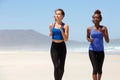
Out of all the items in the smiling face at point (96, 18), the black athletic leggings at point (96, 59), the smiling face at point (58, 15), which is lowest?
the black athletic leggings at point (96, 59)

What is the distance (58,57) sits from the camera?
877 centimetres

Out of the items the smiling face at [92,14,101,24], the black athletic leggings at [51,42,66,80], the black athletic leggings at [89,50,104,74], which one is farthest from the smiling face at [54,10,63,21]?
the black athletic leggings at [89,50,104,74]

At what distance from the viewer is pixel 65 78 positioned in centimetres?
1179

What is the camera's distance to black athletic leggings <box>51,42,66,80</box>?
8.73m

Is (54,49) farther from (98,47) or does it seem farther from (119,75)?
(119,75)

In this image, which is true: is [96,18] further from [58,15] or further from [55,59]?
[55,59]

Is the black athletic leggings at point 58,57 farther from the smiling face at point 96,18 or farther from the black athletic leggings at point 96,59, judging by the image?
the smiling face at point 96,18

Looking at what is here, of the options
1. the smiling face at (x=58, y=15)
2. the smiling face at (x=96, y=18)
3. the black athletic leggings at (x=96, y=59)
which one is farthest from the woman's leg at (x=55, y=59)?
the smiling face at (x=96, y=18)

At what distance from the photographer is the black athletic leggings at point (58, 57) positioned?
28.7 ft

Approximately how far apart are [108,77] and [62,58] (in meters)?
3.51

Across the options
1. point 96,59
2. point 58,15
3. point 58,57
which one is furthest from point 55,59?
point 96,59

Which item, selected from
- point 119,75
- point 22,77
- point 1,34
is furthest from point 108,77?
point 1,34

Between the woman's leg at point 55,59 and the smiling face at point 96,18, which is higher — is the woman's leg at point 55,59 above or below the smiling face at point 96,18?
below

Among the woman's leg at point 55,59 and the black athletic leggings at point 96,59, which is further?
the black athletic leggings at point 96,59
